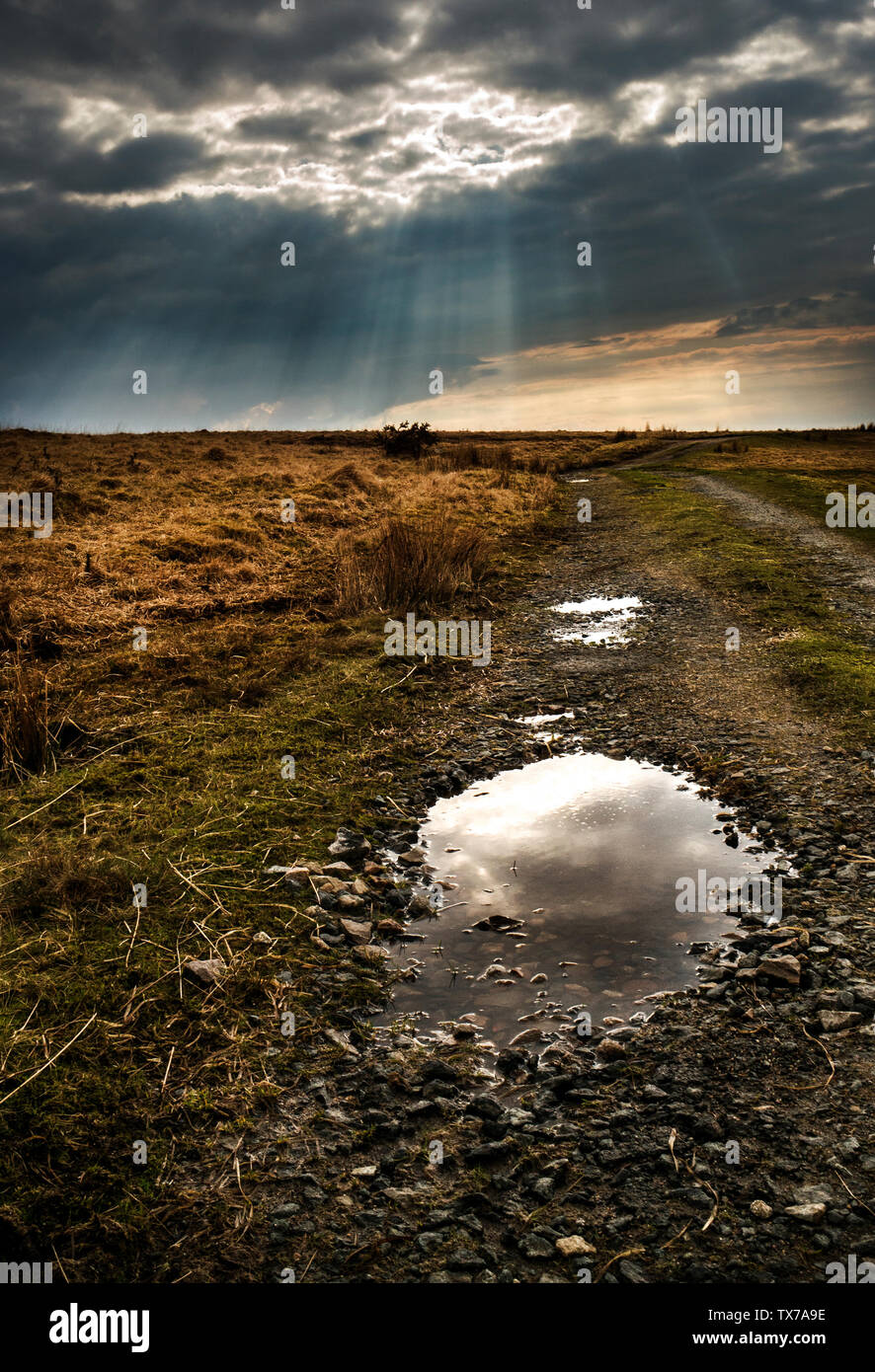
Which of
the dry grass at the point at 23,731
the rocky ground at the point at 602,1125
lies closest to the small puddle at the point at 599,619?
the rocky ground at the point at 602,1125

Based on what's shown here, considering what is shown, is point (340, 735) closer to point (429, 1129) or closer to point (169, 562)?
point (429, 1129)

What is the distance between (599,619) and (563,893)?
22.6 ft

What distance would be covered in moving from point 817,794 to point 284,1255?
14.6ft

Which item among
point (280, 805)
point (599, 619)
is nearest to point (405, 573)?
point (599, 619)

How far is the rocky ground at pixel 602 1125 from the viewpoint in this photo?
8.73ft

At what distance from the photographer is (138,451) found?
32.8 metres

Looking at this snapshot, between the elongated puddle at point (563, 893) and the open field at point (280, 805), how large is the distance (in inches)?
10.7

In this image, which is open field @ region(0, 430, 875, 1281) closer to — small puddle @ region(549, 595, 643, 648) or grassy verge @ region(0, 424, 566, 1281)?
grassy verge @ region(0, 424, 566, 1281)

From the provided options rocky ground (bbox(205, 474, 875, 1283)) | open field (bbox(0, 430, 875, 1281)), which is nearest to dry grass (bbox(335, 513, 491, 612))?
open field (bbox(0, 430, 875, 1281))

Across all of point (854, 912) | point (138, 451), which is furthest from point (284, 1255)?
point (138, 451)

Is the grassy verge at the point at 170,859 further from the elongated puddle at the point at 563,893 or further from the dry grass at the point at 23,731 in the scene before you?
the elongated puddle at the point at 563,893

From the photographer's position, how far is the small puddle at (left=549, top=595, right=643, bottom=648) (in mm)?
10133

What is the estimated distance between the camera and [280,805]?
583 centimetres
